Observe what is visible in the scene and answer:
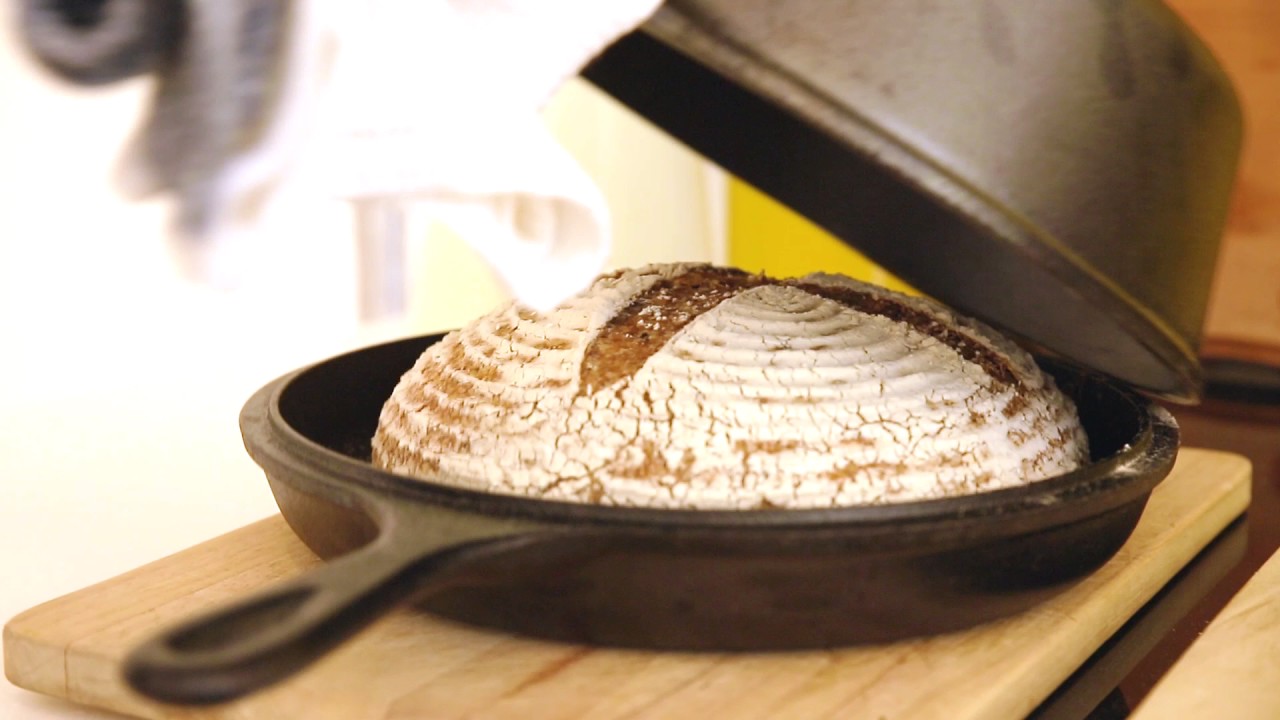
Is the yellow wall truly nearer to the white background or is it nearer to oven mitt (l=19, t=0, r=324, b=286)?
A: the white background

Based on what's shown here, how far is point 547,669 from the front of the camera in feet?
1.90

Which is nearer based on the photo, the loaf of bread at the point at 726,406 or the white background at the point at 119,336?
the loaf of bread at the point at 726,406

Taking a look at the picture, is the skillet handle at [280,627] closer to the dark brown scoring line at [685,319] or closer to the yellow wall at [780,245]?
the dark brown scoring line at [685,319]

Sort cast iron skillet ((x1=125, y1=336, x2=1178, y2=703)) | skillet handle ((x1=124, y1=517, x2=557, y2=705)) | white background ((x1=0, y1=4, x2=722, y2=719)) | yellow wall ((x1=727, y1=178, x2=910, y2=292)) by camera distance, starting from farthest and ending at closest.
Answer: yellow wall ((x1=727, y1=178, x2=910, y2=292))
white background ((x1=0, y1=4, x2=722, y2=719))
cast iron skillet ((x1=125, y1=336, x2=1178, y2=703))
skillet handle ((x1=124, y1=517, x2=557, y2=705))

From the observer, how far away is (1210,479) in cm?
91

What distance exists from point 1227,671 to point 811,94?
1.23 feet

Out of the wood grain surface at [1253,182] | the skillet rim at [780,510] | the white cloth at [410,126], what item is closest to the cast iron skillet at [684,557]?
the skillet rim at [780,510]

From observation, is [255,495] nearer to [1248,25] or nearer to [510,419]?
[510,419]

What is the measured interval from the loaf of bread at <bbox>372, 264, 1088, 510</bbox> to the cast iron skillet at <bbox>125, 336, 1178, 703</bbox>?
53mm

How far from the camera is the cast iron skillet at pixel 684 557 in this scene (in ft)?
1.56

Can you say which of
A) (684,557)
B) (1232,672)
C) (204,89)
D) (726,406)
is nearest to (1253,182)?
(1232,672)

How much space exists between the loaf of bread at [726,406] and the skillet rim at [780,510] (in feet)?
0.20

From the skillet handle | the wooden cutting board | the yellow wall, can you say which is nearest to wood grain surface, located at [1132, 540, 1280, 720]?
the wooden cutting board

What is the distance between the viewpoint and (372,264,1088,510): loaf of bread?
0.59m
